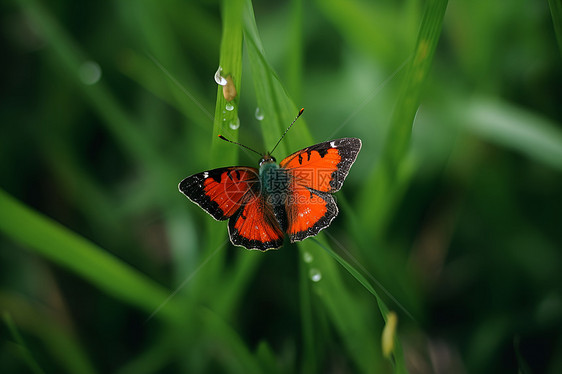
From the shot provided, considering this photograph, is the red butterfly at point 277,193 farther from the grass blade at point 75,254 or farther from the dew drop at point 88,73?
the dew drop at point 88,73

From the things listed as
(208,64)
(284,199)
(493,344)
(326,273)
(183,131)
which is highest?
(208,64)

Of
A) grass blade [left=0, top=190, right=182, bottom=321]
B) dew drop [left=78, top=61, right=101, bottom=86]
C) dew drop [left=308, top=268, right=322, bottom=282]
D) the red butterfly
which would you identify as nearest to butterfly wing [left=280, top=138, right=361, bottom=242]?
the red butterfly

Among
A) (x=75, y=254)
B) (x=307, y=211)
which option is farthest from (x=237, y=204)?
(x=75, y=254)

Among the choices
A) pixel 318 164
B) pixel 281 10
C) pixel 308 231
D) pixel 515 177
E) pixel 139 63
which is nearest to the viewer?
pixel 308 231

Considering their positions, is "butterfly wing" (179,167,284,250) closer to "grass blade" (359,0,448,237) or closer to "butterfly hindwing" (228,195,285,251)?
"butterfly hindwing" (228,195,285,251)

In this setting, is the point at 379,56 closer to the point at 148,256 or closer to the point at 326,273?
the point at 326,273

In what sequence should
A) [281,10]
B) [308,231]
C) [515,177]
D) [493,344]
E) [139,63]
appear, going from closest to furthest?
[308,231], [493,344], [515,177], [139,63], [281,10]

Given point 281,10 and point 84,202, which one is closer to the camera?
point 84,202

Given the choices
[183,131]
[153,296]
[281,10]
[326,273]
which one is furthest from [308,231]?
[281,10]
